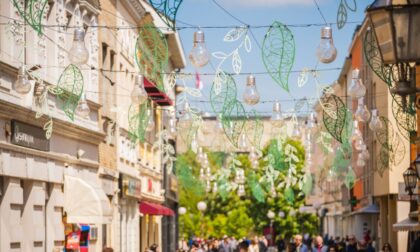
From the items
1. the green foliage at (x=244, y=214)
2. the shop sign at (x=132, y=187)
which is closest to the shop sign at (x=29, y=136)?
the shop sign at (x=132, y=187)

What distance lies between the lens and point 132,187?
4259cm

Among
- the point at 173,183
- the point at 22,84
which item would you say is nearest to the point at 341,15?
the point at 22,84

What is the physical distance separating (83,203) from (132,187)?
521 inches

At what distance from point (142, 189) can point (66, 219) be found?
19.8 meters

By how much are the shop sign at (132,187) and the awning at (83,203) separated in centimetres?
1036

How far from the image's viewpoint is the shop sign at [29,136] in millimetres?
24172

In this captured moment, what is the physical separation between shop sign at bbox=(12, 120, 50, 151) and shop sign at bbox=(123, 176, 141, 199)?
42.4 ft

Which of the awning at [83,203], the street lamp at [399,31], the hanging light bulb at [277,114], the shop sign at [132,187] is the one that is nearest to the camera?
the street lamp at [399,31]

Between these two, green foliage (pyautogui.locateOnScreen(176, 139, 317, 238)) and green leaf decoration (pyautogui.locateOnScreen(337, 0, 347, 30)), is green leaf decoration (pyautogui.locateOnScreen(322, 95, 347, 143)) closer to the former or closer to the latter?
green leaf decoration (pyautogui.locateOnScreen(337, 0, 347, 30))

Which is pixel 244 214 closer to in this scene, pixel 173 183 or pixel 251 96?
pixel 173 183

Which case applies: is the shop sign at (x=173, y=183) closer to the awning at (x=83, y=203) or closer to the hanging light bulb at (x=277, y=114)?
the hanging light bulb at (x=277, y=114)

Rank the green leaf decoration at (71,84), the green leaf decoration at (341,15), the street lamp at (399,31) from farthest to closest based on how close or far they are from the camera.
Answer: the green leaf decoration at (71,84) → the green leaf decoration at (341,15) → the street lamp at (399,31)

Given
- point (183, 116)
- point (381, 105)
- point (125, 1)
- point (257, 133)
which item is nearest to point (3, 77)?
point (257, 133)

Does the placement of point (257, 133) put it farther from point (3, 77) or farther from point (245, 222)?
point (245, 222)
